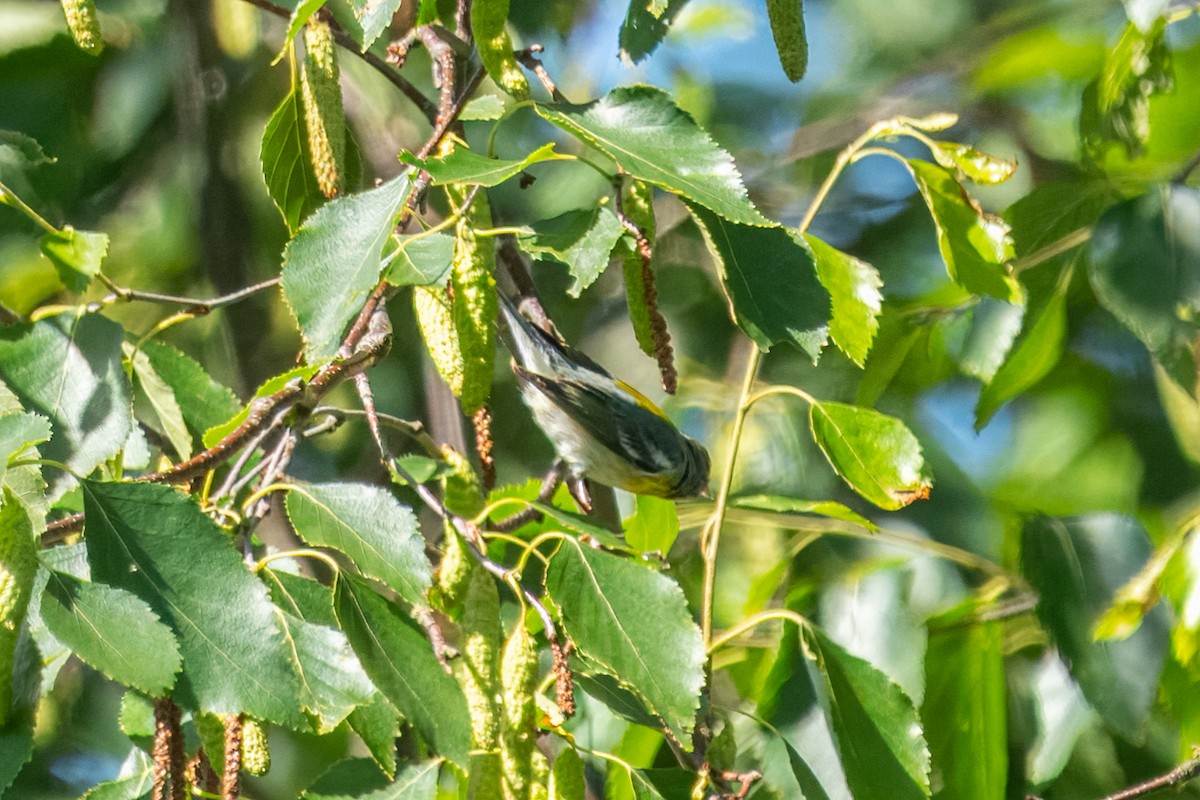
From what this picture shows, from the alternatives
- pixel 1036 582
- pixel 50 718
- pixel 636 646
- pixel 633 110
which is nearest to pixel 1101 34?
pixel 1036 582

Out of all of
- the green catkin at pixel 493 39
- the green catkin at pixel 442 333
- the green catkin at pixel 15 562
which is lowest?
the green catkin at pixel 15 562

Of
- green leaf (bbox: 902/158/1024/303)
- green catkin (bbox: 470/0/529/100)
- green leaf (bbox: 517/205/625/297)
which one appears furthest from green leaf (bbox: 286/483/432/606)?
green leaf (bbox: 902/158/1024/303)

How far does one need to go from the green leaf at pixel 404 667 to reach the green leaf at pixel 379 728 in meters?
0.06

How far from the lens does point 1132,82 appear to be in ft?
4.27

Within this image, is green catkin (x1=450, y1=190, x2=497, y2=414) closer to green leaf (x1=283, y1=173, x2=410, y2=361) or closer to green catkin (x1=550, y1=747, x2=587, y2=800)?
green leaf (x1=283, y1=173, x2=410, y2=361)

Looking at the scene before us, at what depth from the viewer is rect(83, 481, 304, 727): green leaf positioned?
2.76 ft

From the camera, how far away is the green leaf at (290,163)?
1.11m

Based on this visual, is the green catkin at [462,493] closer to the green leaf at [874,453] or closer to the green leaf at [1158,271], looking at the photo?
the green leaf at [874,453]

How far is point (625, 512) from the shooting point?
1.82 meters

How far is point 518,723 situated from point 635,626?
132 mm

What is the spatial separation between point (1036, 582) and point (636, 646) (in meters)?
0.56

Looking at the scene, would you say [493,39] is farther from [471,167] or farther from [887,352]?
[887,352]

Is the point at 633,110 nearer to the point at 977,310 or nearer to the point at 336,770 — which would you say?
the point at 336,770

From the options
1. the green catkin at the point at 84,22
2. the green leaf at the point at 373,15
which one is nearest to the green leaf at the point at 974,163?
the green leaf at the point at 373,15
